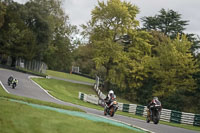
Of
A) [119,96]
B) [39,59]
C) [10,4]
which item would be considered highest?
[10,4]

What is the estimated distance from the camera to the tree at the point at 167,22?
74.6 m

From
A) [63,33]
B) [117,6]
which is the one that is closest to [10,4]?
[63,33]

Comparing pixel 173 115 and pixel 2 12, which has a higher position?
pixel 2 12

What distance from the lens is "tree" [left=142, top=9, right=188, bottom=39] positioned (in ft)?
245

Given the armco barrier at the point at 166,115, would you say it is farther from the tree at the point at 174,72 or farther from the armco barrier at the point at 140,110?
the tree at the point at 174,72

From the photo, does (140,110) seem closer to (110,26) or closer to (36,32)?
(110,26)

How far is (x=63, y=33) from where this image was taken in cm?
7931

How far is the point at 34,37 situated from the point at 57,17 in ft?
37.1

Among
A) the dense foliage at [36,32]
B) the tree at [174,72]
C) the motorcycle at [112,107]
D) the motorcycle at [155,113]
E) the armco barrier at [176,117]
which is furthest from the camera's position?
the dense foliage at [36,32]

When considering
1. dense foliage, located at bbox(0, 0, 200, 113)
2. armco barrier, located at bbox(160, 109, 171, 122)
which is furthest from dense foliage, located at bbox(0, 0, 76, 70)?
armco barrier, located at bbox(160, 109, 171, 122)

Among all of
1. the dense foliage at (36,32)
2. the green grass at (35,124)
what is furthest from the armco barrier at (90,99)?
the dense foliage at (36,32)

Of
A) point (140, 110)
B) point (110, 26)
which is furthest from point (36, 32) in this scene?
point (140, 110)

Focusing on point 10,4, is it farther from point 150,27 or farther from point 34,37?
point 150,27

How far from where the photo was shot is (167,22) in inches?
3012
